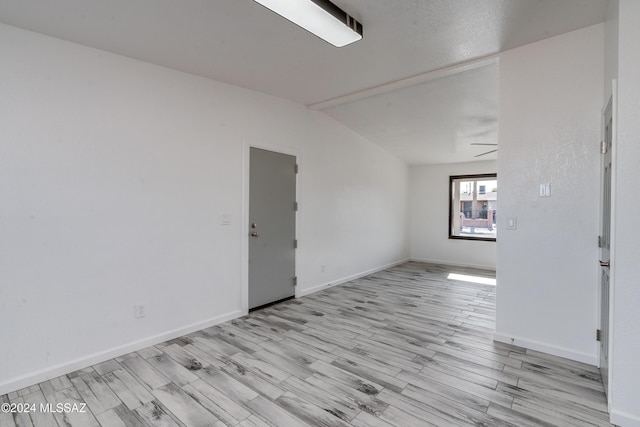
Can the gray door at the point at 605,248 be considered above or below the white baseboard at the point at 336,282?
above

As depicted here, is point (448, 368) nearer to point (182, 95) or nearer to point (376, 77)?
point (376, 77)

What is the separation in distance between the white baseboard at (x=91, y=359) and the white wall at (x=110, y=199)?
1cm

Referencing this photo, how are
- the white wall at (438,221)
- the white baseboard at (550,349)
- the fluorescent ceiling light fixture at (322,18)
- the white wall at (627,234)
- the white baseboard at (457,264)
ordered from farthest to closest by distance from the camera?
the white wall at (438,221)
the white baseboard at (457,264)
the white baseboard at (550,349)
the fluorescent ceiling light fixture at (322,18)
the white wall at (627,234)

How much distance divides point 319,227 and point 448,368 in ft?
8.86

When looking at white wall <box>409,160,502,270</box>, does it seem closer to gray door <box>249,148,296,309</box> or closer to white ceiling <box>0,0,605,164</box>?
white ceiling <box>0,0,605,164</box>

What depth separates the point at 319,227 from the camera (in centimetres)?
475

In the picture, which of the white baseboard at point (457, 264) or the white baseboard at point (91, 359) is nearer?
the white baseboard at point (91, 359)

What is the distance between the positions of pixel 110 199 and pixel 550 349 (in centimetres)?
405

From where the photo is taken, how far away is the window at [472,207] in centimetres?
695

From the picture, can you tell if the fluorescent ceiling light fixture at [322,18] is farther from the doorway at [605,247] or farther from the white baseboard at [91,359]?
the white baseboard at [91,359]

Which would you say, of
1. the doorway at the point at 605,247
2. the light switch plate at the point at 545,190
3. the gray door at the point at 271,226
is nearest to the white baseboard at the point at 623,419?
the doorway at the point at 605,247

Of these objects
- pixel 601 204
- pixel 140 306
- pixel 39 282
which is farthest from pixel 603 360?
pixel 39 282

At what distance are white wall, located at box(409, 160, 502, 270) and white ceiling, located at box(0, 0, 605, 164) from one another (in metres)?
3.26

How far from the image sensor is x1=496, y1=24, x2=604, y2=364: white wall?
254cm
